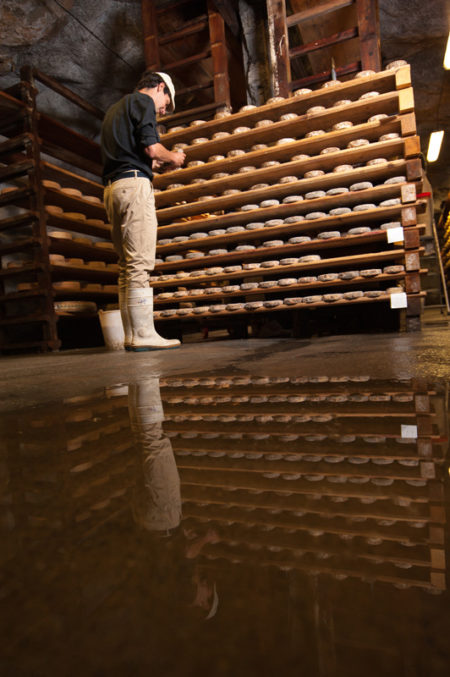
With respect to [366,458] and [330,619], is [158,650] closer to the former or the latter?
[330,619]

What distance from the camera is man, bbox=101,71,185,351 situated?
303 cm

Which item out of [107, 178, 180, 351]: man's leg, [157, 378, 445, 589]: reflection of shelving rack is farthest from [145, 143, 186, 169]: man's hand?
[157, 378, 445, 589]: reflection of shelving rack

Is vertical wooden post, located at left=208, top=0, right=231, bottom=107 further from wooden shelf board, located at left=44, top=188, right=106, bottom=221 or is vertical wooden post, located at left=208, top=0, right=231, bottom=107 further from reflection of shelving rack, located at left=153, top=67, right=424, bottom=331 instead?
wooden shelf board, located at left=44, top=188, right=106, bottom=221

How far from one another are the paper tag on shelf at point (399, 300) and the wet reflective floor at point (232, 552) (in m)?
2.97

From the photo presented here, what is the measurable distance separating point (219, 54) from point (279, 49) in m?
0.82

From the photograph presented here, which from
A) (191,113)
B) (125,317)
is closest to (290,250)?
(125,317)

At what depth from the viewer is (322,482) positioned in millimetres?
425

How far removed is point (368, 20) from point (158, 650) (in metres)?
5.55

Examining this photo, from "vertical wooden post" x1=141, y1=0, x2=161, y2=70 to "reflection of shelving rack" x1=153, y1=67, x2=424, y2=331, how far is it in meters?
1.38

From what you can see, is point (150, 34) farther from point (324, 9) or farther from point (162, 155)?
point (162, 155)

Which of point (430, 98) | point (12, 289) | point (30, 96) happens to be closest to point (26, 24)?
point (30, 96)

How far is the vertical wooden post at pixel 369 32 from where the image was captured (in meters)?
4.27

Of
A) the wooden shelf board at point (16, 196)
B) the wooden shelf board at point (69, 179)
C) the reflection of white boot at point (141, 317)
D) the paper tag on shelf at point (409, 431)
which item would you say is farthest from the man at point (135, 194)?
the paper tag on shelf at point (409, 431)

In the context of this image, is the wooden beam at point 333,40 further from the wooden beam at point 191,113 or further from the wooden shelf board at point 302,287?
the wooden shelf board at point 302,287
